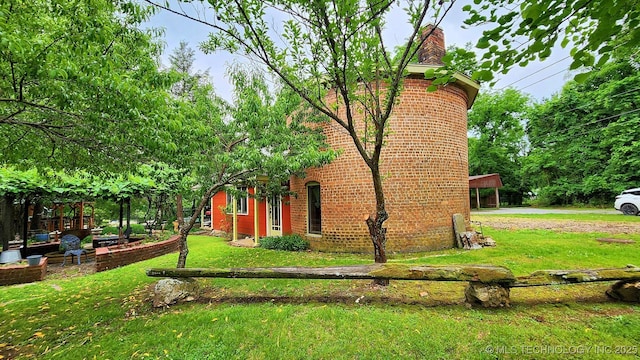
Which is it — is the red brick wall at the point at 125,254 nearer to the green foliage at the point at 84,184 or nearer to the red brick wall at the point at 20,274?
the red brick wall at the point at 20,274

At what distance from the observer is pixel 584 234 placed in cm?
1004

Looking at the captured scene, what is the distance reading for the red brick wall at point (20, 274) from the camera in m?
6.70

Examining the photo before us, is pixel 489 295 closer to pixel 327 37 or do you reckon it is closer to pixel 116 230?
pixel 327 37

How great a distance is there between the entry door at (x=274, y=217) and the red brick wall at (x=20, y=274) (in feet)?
24.0

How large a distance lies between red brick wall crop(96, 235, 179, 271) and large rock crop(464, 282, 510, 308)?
31.2 feet

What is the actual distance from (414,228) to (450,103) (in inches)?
171

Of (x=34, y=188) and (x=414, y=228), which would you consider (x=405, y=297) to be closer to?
(x=414, y=228)

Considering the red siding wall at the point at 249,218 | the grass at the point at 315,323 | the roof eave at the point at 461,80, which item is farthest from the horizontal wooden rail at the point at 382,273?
the red siding wall at the point at 249,218

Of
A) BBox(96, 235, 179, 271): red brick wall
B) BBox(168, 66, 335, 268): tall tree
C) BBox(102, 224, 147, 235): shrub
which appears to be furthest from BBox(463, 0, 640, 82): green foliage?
BBox(102, 224, 147, 235): shrub

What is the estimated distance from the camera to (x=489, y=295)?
4.07 meters

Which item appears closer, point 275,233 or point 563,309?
point 563,309

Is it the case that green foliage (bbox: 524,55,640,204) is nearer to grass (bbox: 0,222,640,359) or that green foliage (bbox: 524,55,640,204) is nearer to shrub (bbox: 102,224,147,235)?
grass (bbox: 0,222,640,359)

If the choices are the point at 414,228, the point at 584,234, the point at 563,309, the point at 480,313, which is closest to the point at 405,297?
the point at 480,313

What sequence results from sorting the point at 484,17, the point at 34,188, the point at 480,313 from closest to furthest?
the point at 484,17
the point at 480,313
the point at 34,188
